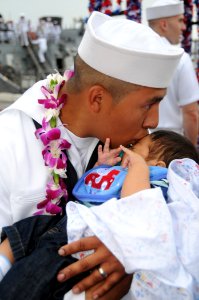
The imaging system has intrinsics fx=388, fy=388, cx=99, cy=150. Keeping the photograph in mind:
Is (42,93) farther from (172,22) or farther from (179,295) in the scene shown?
(172,22)

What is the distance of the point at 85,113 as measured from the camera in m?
1.63

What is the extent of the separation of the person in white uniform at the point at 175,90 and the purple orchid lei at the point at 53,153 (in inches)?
78.2

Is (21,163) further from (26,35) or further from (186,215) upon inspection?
(26,35)

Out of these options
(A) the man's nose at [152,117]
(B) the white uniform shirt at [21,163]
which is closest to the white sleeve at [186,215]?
(A) the man's nose at [152,117]

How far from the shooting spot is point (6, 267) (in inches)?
56.2

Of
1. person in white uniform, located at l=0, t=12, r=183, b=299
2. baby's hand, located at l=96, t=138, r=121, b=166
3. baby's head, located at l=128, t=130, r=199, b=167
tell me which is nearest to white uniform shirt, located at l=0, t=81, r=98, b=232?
person in white uniform, located at l=0, t=12, r=183, b=299

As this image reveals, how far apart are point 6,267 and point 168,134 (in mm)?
913

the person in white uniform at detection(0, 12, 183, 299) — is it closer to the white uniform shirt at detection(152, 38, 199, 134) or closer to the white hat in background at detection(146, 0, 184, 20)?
the white uniform shirt at detection(152, 38, 199, 134)

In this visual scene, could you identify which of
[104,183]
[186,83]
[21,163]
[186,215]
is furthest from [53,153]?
[186,83]

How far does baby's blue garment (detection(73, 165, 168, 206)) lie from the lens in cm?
152

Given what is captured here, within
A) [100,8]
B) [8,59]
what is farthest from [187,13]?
[8,59]

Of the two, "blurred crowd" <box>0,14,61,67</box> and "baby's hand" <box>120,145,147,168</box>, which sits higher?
"baby's hand" <box>120,145,147,168</box>

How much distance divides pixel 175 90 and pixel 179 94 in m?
0.05

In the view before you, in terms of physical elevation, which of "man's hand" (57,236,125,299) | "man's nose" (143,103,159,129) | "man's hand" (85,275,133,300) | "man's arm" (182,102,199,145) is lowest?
"man's arm" (182,102,199,145)
